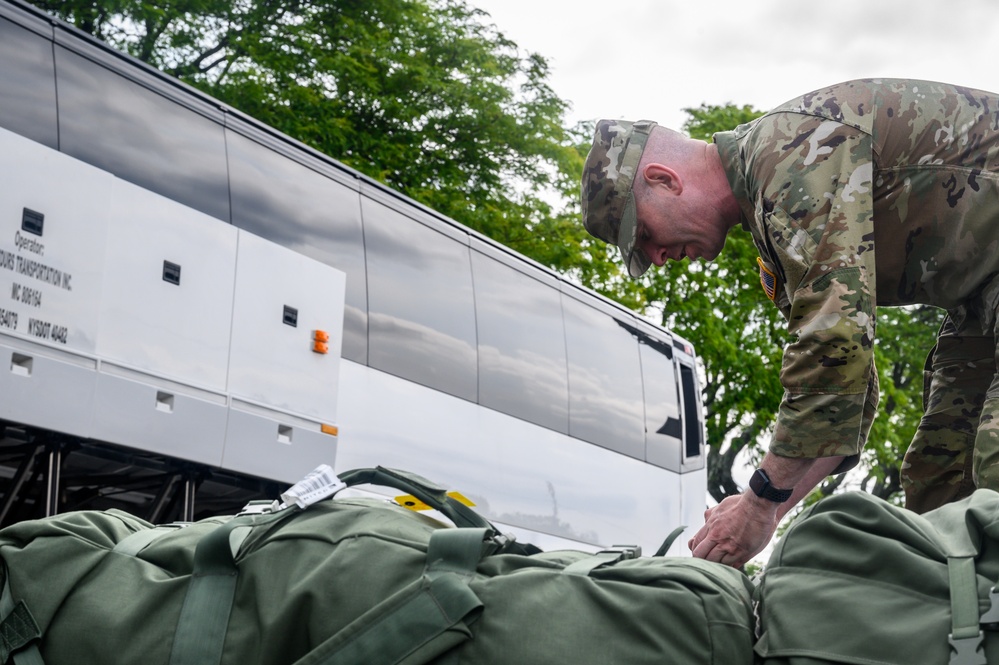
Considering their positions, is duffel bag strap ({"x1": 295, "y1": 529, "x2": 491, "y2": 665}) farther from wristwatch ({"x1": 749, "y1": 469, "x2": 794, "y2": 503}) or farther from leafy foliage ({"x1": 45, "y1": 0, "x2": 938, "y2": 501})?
leafy foliage ({"x1": 45, "y1": 0, "x2": 938, "y2": 501})

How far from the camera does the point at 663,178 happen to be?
3.15 metres

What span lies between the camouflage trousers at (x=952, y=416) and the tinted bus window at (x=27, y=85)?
4.59 m

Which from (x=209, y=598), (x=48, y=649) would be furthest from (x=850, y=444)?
(x=48, y=649)

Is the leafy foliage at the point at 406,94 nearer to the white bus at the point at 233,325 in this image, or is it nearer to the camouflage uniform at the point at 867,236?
the white bus at the point at 233,325

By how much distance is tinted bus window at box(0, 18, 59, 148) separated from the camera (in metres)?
6.06

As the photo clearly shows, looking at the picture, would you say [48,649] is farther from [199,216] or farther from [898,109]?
[199,216]

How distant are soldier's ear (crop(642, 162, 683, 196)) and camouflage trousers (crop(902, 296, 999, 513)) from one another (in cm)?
78

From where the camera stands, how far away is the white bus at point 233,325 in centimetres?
610

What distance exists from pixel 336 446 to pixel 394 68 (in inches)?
352

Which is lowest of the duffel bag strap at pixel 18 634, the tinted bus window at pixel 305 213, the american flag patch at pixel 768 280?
the duffel bag strap at pixel 18 634

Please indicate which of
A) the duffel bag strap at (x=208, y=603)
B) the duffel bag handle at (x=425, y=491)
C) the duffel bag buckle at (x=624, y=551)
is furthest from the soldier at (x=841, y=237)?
the duffel bag strap at (x=208, y=603)

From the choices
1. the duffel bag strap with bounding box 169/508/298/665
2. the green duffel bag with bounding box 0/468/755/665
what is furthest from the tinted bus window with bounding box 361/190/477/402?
the duffel bag strap with bounding box 169/508/298/665

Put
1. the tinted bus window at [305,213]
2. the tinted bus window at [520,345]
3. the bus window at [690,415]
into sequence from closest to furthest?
1. the tinted bus window at [305,213]
2. the tinted bus window at [520,345]
3. the bus window at [690,415]

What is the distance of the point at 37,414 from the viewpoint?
19.1ft
